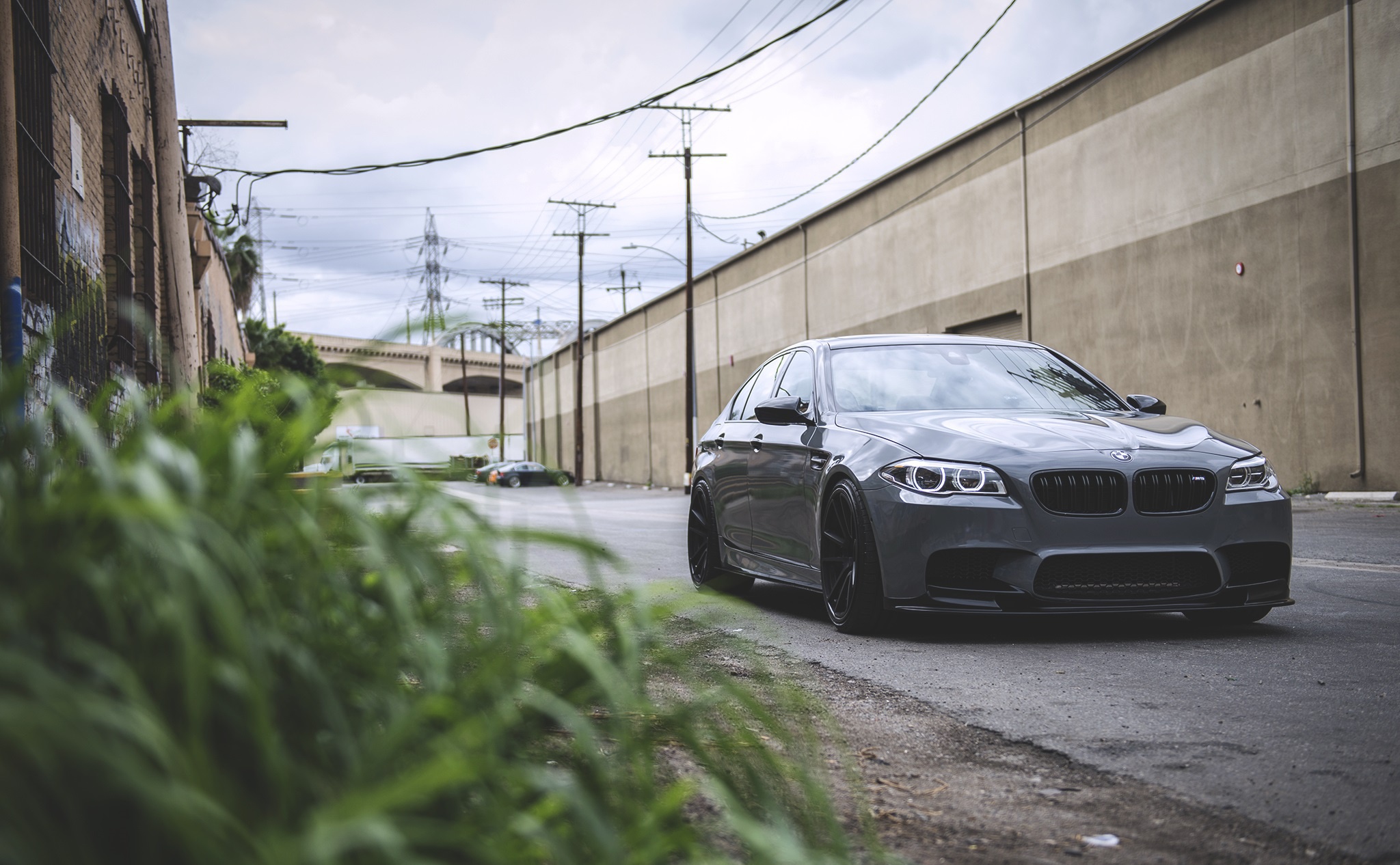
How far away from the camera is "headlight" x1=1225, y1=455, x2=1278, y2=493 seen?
17.1 ft

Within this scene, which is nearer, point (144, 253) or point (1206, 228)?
point (144, 253)

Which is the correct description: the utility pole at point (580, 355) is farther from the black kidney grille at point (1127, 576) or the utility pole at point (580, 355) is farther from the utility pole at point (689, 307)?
the black kidney grille at point (1127, 576)

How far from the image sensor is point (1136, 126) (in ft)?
66.8

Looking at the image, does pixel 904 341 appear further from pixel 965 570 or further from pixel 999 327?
pixel 999 327

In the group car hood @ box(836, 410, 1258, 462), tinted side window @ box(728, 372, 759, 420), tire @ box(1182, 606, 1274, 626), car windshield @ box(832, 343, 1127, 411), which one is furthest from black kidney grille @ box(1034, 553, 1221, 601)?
tinted side window @ box(728, 372, 759, 420)

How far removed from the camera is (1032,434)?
5336 millimetres

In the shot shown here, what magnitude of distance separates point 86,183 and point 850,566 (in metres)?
7.79

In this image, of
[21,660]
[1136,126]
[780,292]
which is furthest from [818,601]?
[780,292]

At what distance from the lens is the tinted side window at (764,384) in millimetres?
7285

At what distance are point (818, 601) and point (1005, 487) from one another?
2272 mm

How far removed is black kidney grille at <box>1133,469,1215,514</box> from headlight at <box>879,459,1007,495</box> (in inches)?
23.5

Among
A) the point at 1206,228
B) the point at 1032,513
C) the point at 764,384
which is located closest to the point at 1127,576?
the point at 1032,513

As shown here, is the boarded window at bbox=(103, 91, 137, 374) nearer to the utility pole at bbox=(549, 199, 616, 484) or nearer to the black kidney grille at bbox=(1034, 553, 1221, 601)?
the black kidney grille at bbox=(1034, 553, 1221, 601)

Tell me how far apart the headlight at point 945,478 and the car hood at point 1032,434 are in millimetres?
47
